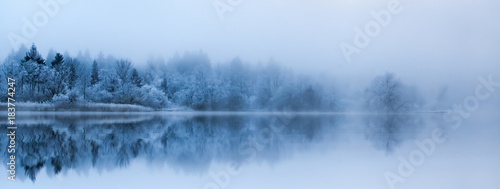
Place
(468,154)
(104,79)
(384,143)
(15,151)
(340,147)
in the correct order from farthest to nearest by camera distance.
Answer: (104,79)
(384,143)
(340,147)
(468,154)
(15,151)

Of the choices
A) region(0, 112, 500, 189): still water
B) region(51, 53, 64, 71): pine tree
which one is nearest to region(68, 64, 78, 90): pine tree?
region(51, 53, 64, 71): pine tree

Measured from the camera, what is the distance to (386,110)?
40219mm

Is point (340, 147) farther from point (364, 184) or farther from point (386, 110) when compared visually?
point (386, 110)

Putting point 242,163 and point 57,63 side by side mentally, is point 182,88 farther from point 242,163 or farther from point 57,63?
point 242,163

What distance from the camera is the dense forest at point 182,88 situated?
107 feet

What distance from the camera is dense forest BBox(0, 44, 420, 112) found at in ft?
107

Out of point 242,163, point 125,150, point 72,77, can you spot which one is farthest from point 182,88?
point 242,163

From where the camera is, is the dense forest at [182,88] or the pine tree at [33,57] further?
the pine tree at [33,57]

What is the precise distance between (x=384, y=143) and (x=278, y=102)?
28.3 metres

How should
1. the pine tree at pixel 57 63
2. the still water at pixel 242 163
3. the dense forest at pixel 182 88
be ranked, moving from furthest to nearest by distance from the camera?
the pine tree at pixel 57 63, the dense forest at pixel 182 88, the still water at pixel 242 163

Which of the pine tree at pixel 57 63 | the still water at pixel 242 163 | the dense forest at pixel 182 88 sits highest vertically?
the pine tree at pixel 57 63

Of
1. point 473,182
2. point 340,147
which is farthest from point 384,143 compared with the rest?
point 473,182

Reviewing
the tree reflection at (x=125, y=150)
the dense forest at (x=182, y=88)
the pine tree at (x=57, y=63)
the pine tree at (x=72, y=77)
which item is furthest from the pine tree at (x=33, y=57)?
the tree reflection at (x=125, y=150)

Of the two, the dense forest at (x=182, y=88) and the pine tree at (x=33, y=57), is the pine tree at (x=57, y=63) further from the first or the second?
the pine tree at (x=33, y=57)
